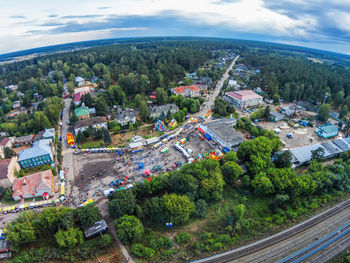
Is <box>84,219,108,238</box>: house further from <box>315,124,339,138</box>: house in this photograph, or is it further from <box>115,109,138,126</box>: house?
<box>315,124,339,138</box>: house

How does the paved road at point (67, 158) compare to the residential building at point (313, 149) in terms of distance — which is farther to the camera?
the residential building at point (313, 149)

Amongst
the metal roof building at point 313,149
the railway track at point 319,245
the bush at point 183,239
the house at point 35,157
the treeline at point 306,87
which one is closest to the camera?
the railway track at point 319,245

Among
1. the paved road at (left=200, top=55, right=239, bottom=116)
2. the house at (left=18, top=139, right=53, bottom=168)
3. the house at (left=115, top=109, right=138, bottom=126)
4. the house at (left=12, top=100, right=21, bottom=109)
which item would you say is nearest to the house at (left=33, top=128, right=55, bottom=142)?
the house at (left=18, top=139, right=53, bottom=168)

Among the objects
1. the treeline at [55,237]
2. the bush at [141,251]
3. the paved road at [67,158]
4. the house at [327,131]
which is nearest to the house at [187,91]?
the paved road at [67,158]

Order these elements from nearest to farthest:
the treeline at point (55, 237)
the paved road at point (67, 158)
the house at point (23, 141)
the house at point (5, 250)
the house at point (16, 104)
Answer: the treeline at point (55, 237) < the house at point (5, 250) < the paved road at point (67, 158) < the house at point (23, 141) < the house at point (16, 104)

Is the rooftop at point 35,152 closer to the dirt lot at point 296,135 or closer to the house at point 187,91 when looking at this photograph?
the house at point 187,91

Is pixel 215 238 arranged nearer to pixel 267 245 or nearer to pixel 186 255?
pixel 186 255
